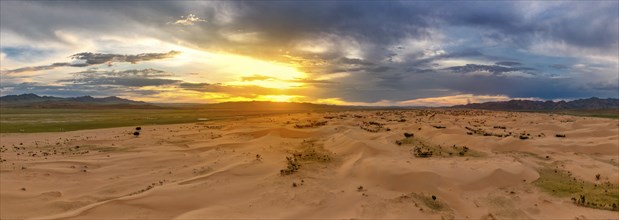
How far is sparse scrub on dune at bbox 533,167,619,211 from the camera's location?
46.3 feet

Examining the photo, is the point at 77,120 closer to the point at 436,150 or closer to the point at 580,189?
the point at 436,150

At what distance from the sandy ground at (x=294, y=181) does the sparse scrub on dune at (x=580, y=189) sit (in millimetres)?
570

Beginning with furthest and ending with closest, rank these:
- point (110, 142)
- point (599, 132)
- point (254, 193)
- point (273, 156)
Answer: point (599, 132) → point (110, 142) → point (273, 156) → point (254, 193)

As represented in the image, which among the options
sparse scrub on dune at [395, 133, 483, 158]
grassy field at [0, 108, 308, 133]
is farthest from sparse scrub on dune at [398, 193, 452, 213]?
grassy field at [0, 108, 308, 133]

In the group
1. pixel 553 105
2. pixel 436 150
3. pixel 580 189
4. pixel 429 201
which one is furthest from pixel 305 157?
pixel 553 105

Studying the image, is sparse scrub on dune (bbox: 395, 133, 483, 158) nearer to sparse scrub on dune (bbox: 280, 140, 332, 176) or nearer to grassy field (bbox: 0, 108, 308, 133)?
sparse scrub on dune (bbox: 280, 140, 332, 176)

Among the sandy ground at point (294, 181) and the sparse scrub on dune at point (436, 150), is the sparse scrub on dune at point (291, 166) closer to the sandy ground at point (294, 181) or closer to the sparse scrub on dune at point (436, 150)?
the sandy ground at point (294, 181)

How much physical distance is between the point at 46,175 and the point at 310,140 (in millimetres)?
18335

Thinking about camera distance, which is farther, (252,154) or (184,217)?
(252,154)

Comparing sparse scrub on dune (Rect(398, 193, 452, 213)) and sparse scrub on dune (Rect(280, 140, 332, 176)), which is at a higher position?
sparse scrub on dune (Rect(280, 140, 332, 176))

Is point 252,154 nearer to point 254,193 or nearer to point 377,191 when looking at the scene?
point 254,193

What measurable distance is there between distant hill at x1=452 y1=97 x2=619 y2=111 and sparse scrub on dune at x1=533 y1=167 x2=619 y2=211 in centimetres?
15147

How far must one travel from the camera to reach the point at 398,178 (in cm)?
1631

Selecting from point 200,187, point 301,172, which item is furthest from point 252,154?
point 200,187
